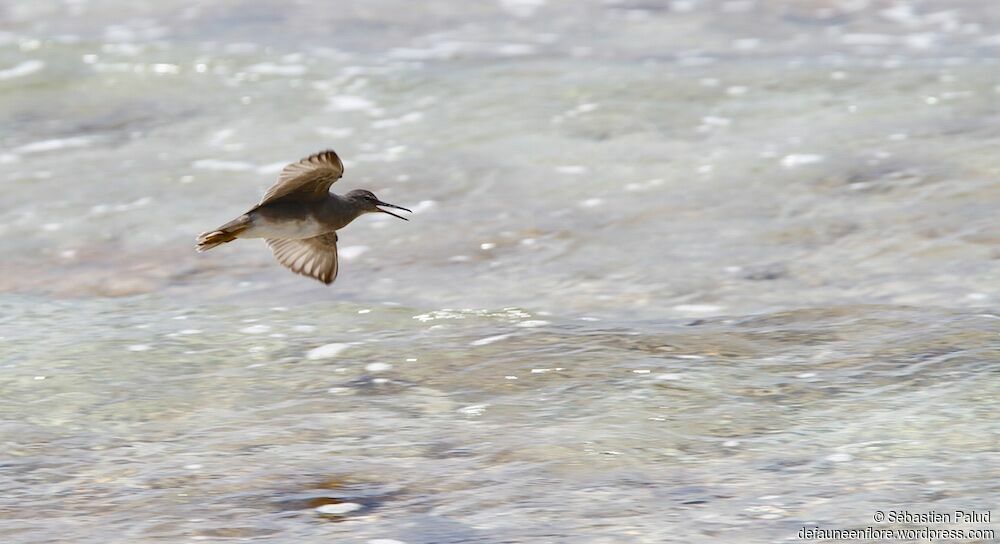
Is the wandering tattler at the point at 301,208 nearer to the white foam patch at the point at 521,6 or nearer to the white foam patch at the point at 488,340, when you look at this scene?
the white foam patch at the point at 488,340

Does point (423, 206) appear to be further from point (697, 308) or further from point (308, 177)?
point (308, 177)

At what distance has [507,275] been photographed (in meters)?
8.12

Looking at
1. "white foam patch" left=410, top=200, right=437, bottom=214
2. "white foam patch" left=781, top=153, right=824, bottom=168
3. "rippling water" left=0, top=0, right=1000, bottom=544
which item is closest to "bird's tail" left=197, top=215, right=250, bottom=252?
"rippling water" left=0, top=0, right=1000, bottom=544

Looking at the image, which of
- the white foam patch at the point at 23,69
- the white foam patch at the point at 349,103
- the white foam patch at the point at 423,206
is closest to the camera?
the white foam patch at the point at 423,206

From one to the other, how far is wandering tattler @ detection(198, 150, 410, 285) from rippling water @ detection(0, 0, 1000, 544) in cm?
66

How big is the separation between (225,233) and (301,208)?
0.30m

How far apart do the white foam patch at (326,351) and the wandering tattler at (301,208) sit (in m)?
0.65

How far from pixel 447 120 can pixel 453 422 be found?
5.16m

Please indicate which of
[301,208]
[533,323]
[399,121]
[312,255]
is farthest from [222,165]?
[301,208]

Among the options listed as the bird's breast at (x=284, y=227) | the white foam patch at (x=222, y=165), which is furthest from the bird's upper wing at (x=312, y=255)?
the white foam patch at (x=222, y=165)

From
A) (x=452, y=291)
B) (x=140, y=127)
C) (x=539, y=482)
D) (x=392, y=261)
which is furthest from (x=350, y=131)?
(x=539, y=482)

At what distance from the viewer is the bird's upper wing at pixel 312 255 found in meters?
6.13

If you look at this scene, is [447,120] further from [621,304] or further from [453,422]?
[453,422]

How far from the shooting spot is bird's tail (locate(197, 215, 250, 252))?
5.48 m
